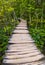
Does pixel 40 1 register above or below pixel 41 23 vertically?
above

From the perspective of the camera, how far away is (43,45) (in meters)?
7.83

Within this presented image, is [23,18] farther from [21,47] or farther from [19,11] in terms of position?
[21,47]

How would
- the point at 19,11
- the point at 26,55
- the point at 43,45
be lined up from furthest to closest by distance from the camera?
the point at 19,11 → the point at 43,45 → the point at 26,55

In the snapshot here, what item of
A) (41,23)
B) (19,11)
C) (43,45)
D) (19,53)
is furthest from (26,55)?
(19,11)

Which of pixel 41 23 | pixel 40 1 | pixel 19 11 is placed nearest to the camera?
pixel 41 23

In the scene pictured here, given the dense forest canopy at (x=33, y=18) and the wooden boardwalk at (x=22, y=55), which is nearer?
the wooden boardwalk at (x=22, y=55)

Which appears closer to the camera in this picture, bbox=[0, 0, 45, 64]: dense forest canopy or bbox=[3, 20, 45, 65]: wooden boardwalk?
bbox=[3, 20, 45, 65]: wooden boardwalk

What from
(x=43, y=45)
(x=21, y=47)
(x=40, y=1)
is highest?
(x=40, y=1)

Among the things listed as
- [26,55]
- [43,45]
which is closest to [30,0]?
[43,45]

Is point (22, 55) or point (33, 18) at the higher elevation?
point (33, 18)

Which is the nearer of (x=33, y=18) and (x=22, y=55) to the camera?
(x=22, y=55)

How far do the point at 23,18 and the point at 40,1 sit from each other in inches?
134

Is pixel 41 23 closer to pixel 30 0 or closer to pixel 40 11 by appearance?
pixel 40 11

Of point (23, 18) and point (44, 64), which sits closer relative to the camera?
point (44, 64)
